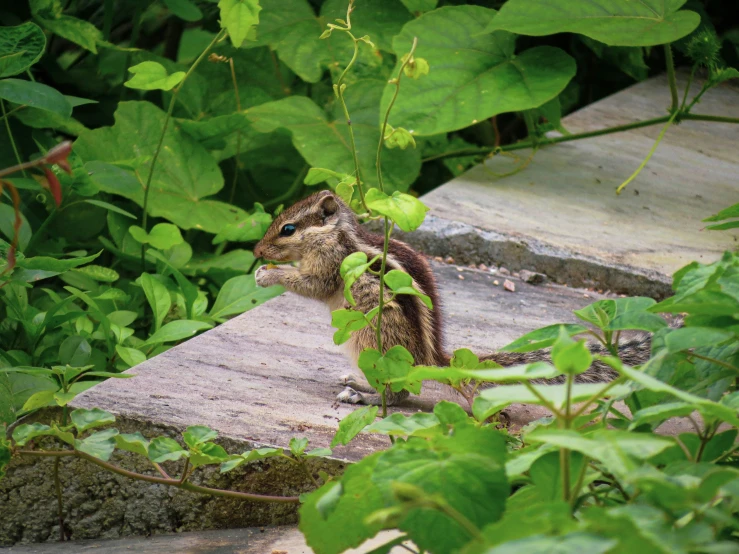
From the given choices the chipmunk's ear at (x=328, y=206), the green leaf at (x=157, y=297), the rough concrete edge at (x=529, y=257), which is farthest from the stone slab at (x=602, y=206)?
the green leaf at (x=157, y=297)

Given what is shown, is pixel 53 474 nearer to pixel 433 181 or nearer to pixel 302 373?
pixel 302 373

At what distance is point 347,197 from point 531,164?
7.65 ft

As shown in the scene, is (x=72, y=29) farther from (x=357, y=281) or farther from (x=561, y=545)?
(x=561, y=545)

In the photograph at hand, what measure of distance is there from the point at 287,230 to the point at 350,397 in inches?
33.9

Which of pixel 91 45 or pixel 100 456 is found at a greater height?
pixel 91 45

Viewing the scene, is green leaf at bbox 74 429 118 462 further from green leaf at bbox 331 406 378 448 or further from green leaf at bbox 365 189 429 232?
green leaf at bbox 365 189 429 232

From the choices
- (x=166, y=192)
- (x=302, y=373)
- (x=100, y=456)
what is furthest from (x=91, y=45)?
(x=100, y=456)

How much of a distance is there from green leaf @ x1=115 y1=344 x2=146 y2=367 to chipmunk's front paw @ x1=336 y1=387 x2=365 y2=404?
23.2 inches

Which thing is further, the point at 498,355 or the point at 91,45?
the point at 91,45

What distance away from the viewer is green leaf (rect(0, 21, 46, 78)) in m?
2.95

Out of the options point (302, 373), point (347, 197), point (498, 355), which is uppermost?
point (347, 197)

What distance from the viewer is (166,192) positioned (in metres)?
3.59

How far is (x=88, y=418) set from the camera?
166 centimetres

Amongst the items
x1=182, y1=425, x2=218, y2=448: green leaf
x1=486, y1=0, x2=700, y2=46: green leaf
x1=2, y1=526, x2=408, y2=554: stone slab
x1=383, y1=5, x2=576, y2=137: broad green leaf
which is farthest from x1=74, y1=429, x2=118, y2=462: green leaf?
x1=486, y1=0, x2=700, y2=46: green leaf
